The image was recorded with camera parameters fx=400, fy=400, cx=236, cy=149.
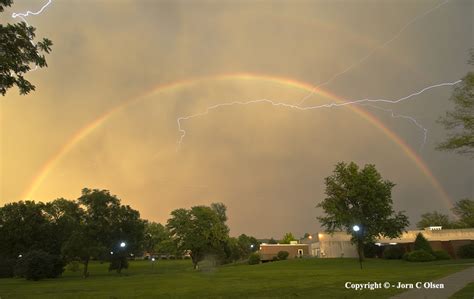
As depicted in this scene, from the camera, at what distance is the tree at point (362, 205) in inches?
2434

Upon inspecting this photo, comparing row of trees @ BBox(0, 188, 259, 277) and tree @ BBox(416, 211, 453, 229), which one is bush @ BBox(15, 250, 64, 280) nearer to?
row of trees @ BBox(0, 188, 259, 277)

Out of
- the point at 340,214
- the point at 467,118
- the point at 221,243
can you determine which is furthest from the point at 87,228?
the point at 467,118

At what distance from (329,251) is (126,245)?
38.4 m

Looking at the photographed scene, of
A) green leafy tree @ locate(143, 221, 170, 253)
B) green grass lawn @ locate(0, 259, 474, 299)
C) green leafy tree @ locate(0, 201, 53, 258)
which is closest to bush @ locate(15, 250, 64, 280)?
green grass lawn @ locate(0, 259, 474, 299)

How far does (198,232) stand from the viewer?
78438mm

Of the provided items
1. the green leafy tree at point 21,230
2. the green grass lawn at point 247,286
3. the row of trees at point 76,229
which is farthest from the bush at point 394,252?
the green leafy tree at point 21,230

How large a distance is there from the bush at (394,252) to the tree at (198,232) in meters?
31.8

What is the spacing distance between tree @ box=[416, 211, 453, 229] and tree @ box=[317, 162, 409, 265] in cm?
8902

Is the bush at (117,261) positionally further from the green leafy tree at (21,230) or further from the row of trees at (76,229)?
the green leafy tree at (21,230)

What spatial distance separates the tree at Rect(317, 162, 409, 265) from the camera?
61.8 metres

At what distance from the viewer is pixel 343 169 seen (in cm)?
6475

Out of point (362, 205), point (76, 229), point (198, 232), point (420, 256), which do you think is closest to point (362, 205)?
point (362, 205)

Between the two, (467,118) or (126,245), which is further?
(126,245)

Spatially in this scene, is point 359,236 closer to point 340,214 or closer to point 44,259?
point 340,214
